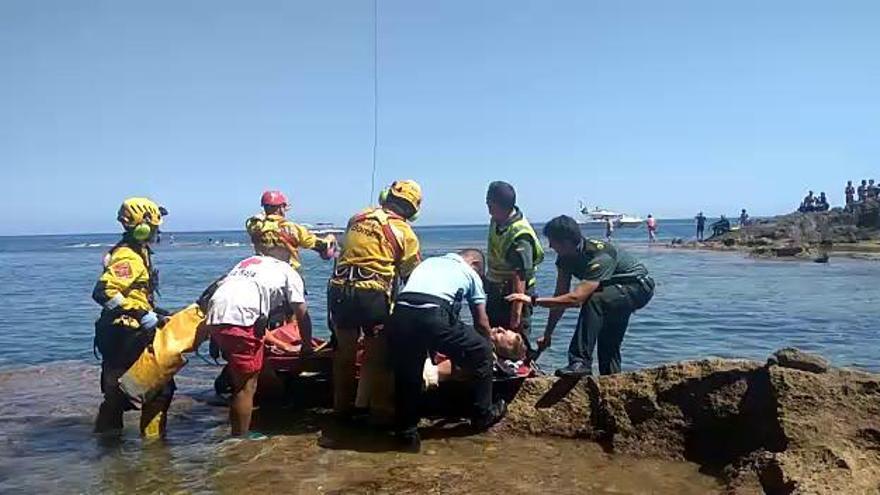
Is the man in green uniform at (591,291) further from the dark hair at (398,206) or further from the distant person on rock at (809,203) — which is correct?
the distant person on rock at (809,203)

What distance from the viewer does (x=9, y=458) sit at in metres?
7.01

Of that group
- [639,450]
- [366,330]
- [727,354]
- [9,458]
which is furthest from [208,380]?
[727,354]

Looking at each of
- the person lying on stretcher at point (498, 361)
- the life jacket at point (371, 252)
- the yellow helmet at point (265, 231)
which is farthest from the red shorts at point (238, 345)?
the person lying on stretcher at point (498, 361)

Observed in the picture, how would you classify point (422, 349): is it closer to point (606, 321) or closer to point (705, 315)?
point (606, 321)

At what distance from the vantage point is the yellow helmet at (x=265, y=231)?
7.34 m

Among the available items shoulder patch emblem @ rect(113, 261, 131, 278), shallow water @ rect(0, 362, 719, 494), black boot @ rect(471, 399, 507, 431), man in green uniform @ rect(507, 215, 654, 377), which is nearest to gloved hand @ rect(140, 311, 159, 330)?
shoulder patch emblem @ rect(113, 261, 131, 278)

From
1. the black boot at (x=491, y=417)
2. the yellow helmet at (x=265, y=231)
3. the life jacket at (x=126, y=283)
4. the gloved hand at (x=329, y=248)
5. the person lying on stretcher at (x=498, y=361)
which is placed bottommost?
the black boot at (x=491, y=417)

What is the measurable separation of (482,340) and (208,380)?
5.35m

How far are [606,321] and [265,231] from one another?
124 inches

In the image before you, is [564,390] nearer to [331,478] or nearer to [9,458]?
[331,478]

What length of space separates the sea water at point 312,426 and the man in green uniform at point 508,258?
1259 mm

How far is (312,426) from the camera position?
7289mm

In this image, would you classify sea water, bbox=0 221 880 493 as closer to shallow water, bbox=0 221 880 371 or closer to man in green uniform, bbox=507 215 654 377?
shallow water, bbox=0 221 880 371

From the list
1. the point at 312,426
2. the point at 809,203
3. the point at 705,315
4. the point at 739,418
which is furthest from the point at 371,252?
the point at 809,203
